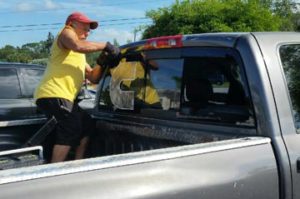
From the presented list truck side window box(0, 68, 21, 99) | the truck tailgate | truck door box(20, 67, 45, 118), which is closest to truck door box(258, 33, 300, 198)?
the truck tailgate

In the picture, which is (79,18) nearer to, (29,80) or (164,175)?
(164,175)

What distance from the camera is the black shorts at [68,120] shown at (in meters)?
4.03

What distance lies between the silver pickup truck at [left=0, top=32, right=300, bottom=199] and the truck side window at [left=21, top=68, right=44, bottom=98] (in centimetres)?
385

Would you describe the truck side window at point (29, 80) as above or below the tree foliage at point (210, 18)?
below

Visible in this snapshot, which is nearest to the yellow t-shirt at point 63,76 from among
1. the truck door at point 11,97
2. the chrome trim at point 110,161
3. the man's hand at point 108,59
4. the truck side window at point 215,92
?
the man's hand at point 108,59

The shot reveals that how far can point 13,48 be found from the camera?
6869 cm

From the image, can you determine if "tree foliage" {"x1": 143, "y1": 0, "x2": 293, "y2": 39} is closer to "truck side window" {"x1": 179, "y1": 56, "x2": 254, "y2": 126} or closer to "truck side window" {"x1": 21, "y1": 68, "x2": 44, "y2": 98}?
"truck side window" {"x1": 21, "y1": 68, "x2": 44, "y2": 98}

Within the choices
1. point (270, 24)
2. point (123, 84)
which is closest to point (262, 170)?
point (123, 84)

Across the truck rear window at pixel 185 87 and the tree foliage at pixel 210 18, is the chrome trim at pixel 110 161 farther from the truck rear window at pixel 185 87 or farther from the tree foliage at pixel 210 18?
the tree foliage at pixel 210 18

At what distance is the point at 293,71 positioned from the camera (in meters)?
3.25

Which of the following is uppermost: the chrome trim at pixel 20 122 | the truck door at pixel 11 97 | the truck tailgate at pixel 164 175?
the truck tailgate at pixel 164 175

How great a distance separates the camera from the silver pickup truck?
2.21 meters

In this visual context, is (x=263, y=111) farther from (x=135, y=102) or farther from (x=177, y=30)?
(x=177, y=30)

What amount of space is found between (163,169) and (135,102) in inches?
62.5
